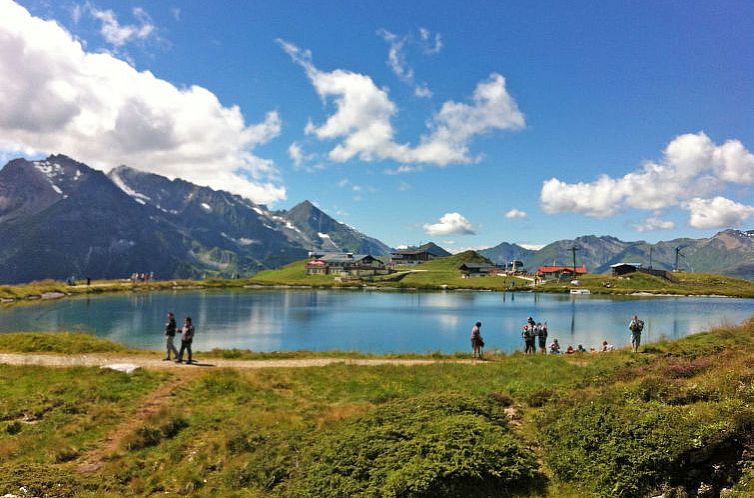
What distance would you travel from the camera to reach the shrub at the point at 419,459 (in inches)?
501

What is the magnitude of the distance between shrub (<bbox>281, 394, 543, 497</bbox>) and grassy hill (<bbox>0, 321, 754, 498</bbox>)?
0.05 meters

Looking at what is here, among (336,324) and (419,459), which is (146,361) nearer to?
(419,459)

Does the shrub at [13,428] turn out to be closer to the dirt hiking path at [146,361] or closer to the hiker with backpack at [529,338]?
the dirt hiking path at [146,361]

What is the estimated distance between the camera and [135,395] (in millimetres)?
23234

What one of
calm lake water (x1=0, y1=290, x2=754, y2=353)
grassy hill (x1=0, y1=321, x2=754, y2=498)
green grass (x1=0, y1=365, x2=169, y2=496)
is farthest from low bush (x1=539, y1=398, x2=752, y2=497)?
calm lake water (x1=0, y1=290, x2=754, y2=353)

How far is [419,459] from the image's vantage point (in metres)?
13.5

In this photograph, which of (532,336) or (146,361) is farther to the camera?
(532,336)

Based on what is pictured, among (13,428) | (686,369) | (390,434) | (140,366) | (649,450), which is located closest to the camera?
(649,450)

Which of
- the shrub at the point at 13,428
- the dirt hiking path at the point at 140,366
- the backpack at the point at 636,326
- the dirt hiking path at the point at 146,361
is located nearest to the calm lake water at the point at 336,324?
the dirt hiking path at the point at 146,361

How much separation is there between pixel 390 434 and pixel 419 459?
229 centimetres

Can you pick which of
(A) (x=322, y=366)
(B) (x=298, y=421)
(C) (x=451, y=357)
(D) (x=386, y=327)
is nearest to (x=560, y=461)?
(B) (x=298, y=421)

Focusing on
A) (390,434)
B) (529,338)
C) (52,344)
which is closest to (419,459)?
(390,434)

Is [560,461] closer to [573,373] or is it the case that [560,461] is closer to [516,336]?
[573,373]

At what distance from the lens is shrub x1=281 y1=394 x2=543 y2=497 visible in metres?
12.7
